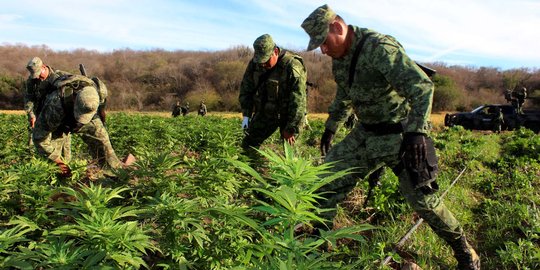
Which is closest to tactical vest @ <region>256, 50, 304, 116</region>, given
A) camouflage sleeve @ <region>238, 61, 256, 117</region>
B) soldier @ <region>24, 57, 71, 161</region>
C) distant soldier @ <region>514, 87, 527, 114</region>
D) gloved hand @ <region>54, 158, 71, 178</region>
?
camouflage sleeve @ <region>238, 61, 256, 117</region>

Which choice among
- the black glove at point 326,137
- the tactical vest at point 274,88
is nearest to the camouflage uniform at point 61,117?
the tactical vest at point 274,88

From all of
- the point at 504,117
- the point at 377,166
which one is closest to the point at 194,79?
the point at 504,117

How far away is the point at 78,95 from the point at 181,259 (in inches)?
132

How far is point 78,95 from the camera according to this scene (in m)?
4.64

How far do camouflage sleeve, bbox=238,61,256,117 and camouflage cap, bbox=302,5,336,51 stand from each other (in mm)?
1962

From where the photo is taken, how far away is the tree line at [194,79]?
5325cm

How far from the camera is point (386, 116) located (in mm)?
3096

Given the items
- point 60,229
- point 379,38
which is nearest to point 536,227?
point 379,38

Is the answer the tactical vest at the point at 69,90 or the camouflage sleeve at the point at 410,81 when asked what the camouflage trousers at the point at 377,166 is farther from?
the tactical vest at the point at 69,90

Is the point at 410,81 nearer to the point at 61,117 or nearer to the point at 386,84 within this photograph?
the point at 386,84

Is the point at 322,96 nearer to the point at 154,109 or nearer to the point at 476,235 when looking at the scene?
the point at 154,109

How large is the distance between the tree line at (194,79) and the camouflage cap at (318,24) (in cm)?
4447

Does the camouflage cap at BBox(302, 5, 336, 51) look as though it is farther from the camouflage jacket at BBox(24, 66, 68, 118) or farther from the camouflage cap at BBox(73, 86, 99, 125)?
the camouflage jacket at BBox(24, 66, 68, 118)

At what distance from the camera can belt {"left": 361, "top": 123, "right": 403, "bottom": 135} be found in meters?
3.10
